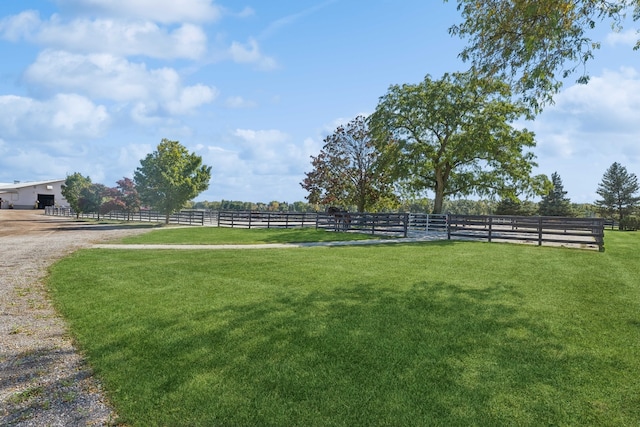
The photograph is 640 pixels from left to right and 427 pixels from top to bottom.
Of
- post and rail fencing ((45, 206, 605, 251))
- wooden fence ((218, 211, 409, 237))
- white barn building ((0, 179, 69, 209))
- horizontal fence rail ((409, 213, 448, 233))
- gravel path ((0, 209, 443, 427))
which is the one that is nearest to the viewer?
gravel path ((0, 209, 443, 427))

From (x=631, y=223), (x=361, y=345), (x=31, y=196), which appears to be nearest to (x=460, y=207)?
(x=631, y=223)

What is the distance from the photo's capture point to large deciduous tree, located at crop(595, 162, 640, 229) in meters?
65.6

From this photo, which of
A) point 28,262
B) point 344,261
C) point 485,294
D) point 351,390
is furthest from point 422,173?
point 351,390

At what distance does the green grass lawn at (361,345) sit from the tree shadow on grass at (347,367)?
0.06ft

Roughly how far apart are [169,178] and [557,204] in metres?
63.1

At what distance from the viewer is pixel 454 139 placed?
29.5 meters

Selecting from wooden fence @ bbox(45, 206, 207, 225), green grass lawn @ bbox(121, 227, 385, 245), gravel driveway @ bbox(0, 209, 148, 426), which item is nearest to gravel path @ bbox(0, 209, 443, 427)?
gravel driveway @ bbox(0, 209, 148, 426)

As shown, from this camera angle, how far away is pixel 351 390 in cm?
391

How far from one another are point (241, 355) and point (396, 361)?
1956mm

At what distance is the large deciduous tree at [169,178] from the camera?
36.0 m

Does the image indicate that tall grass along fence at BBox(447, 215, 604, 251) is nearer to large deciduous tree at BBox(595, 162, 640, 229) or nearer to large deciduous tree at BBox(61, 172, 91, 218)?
large deciduous tree at BBox(61, 172, 91, 218)

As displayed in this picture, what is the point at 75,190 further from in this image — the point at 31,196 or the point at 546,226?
the point at 546,226

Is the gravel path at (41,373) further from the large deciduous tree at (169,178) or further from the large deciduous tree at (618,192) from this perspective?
the large deciduous tree at (618,192)

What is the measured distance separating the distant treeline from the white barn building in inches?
996
